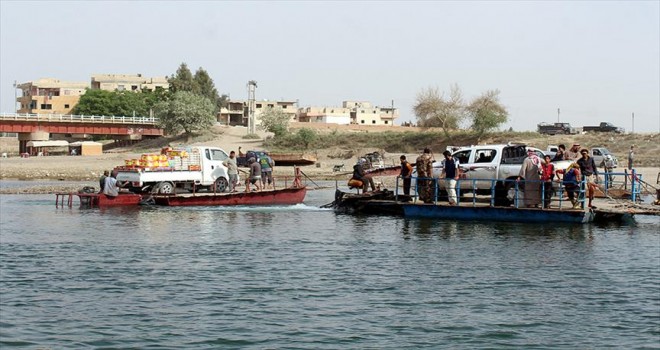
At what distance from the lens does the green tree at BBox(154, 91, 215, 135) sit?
102938mm

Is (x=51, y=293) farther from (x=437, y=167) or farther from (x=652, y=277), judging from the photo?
(x=437, y=167)

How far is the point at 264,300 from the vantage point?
1730 cm

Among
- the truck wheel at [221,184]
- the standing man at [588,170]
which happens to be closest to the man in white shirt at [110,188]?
the truck wheel at [221,184]

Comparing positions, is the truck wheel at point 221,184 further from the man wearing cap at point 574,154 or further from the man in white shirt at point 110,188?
the man wearing cap at point 574,154

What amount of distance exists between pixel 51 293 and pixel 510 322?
8.14 m

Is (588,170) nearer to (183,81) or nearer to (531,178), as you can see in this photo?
(531,178)

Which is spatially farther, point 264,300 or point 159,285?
point 159,285

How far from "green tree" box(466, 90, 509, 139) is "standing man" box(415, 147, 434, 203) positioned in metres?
58.7

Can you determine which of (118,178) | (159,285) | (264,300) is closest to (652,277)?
(264,300)

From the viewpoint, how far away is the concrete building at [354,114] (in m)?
156

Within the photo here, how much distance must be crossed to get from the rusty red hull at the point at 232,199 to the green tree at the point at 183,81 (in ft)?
300

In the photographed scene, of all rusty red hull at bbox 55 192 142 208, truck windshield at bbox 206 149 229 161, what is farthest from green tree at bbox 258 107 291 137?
rusty red hull at bbox 55 192 142 208

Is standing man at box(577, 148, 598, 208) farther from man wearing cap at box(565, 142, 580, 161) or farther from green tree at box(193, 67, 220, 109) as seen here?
green tree at box(193, 67, 220, 109)

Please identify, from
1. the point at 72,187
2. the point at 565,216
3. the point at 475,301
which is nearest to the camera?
the point at 475,301
